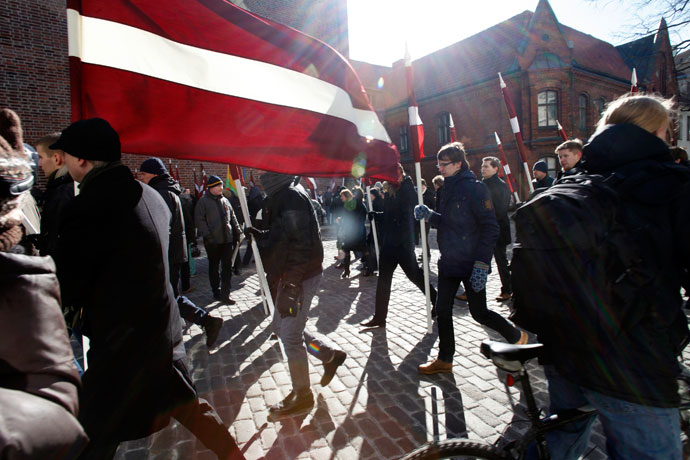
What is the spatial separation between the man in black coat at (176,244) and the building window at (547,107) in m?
23.2

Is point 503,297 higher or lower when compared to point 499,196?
lower

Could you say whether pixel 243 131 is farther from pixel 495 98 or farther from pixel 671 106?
pixel 495 98

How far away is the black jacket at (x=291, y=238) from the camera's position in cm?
299

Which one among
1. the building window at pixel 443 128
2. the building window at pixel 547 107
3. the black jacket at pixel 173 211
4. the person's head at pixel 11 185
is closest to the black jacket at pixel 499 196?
the black jacket at pixel 173 211

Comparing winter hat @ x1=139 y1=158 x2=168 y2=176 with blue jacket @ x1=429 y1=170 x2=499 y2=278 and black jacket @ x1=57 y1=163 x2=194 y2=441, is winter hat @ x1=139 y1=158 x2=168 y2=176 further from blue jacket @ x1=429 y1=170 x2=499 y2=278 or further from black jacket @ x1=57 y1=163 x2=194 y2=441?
blue jacket @ x1=429 y1=170 x2=499 y2=278

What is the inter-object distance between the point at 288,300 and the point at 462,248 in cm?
167

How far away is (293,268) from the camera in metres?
2.97

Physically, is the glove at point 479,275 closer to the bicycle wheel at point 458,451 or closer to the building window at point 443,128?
the bicycle wheel at point 458,451

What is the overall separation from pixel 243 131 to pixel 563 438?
271 cm

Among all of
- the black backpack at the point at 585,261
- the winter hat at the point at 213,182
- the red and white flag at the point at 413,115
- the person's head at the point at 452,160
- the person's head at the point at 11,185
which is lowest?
the black backpack at the point at 585,261

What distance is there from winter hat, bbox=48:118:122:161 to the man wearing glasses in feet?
8.98

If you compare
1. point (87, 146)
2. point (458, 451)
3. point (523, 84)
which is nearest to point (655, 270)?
point (458, 451)

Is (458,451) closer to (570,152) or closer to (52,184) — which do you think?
(52,184)

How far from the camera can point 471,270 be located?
363 centimetres
